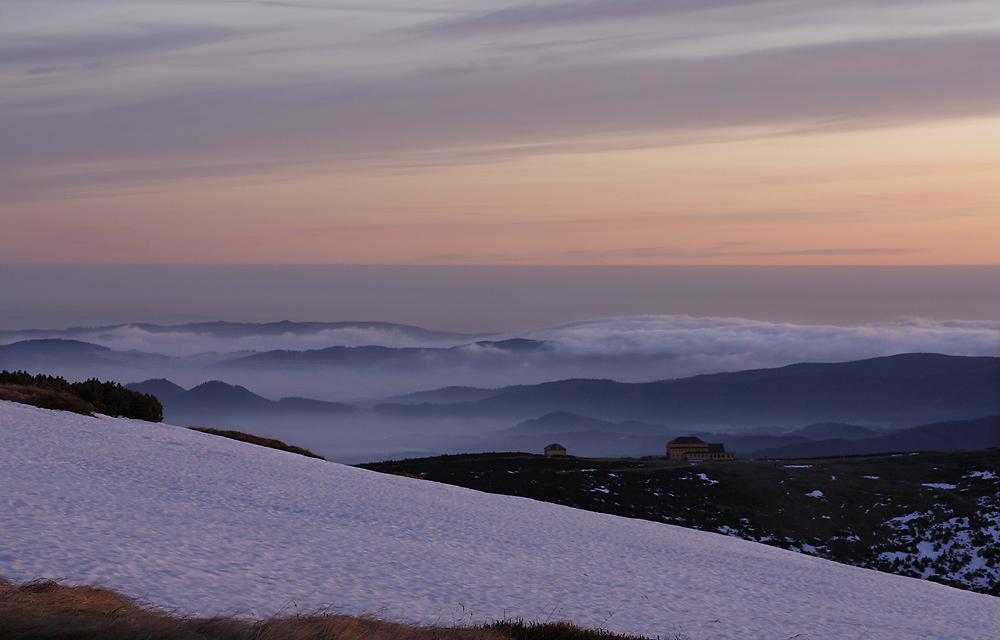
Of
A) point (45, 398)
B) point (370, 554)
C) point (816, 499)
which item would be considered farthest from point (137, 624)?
point (816, 499)

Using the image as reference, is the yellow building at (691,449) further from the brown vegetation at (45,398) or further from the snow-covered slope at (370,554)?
the brown vegetation at (45,398)

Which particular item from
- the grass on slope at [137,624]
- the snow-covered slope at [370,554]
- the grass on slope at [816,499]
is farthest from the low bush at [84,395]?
the grass on slope at [816,499]

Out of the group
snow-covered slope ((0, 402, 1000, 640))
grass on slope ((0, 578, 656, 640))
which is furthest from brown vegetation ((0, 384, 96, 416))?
grass on slope ((0, 578, 656, 640))

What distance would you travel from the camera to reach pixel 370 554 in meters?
16.8

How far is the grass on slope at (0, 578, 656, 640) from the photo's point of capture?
28.5 feet

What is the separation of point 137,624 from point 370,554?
796 cm

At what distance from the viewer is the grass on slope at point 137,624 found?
8695 millimetres

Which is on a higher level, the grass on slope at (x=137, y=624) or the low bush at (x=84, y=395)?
the low bush at (x=84, y=395)

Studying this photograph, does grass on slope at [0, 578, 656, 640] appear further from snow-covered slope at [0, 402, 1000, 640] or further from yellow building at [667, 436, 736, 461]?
yellow building at [667, 436, 736, 461]

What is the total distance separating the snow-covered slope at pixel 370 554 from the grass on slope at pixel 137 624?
1172 mm

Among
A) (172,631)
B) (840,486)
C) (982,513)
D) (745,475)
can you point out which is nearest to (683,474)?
(745,475)

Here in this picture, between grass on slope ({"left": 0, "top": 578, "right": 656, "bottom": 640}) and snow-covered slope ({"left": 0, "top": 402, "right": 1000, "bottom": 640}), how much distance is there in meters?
1.17

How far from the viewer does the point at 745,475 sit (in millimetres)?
58531

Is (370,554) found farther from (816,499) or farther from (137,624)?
(816,499)
